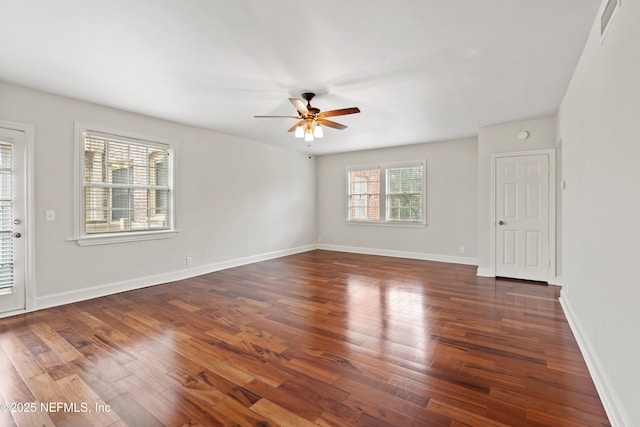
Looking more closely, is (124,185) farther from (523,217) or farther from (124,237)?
(523,217)

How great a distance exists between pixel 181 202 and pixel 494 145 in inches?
208

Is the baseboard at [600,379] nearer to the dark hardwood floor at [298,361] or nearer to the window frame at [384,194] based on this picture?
the dark hardwood floor at [298,361]

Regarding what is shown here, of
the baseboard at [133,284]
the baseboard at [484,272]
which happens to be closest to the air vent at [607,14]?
the baseboard at [484,272]

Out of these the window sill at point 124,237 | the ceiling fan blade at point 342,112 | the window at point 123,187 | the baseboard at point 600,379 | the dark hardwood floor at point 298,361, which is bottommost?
the dark hardwood floor at point 298,361

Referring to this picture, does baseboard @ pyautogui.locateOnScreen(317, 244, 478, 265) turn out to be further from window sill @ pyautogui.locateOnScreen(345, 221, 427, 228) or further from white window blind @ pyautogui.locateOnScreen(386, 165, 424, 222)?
white window blind @ pyautogui.locateOnScreen(386, 165, 424, 222)

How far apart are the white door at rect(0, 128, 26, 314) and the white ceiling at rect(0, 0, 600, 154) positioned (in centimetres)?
74

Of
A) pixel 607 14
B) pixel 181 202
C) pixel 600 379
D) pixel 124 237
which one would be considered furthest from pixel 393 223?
pixel 607 14

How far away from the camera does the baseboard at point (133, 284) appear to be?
368cm

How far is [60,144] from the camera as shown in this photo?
3.74m

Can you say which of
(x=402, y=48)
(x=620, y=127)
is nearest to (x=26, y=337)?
(x=402, y=48)

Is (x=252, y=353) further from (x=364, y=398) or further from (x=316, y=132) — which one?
(x=316, y=132)

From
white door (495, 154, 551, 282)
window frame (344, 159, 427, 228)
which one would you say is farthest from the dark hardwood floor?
window frame (344, 159, 427, 228)

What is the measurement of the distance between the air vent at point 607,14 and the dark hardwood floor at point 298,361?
2.37 m

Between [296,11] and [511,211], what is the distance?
450 cm
